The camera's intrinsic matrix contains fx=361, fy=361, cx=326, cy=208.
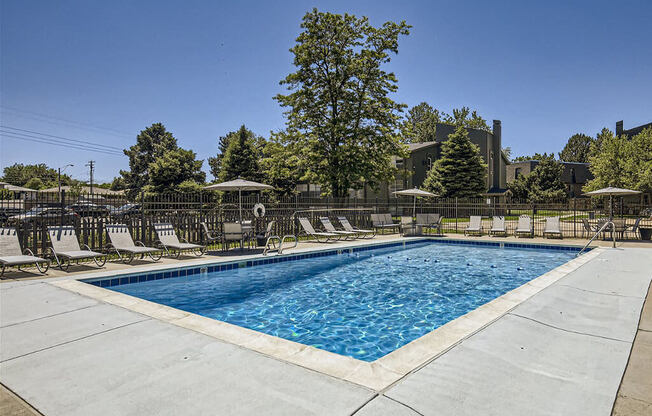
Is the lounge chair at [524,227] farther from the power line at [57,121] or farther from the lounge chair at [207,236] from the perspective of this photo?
the power line at [57,121]

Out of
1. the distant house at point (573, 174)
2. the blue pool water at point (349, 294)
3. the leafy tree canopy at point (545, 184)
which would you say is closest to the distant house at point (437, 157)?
the leafy tree canopy at point (545, 184)

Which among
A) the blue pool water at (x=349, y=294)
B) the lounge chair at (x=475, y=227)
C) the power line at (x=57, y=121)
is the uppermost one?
the power line at (x=57, y=121)

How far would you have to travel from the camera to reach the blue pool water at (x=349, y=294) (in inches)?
206

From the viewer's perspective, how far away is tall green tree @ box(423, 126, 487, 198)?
3127 centimetres

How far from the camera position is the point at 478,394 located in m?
2.55

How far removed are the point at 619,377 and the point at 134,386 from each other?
373 cm

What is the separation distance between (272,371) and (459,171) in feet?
103

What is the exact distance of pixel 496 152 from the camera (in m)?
40.3

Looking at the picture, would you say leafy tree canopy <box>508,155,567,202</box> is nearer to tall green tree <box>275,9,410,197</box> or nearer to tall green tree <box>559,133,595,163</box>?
tall green tree <box>275,9,410,197</box>

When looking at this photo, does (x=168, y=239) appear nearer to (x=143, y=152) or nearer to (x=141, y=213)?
(x=141, y=213)

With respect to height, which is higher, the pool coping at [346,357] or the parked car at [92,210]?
the parked car at [92,210]

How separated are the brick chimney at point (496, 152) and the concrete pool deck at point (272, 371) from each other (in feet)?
129

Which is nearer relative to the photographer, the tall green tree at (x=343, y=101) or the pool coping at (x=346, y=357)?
the pool coping at (x=346, y=357)

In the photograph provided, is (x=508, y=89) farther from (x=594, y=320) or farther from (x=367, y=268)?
(x=594, y=320)
